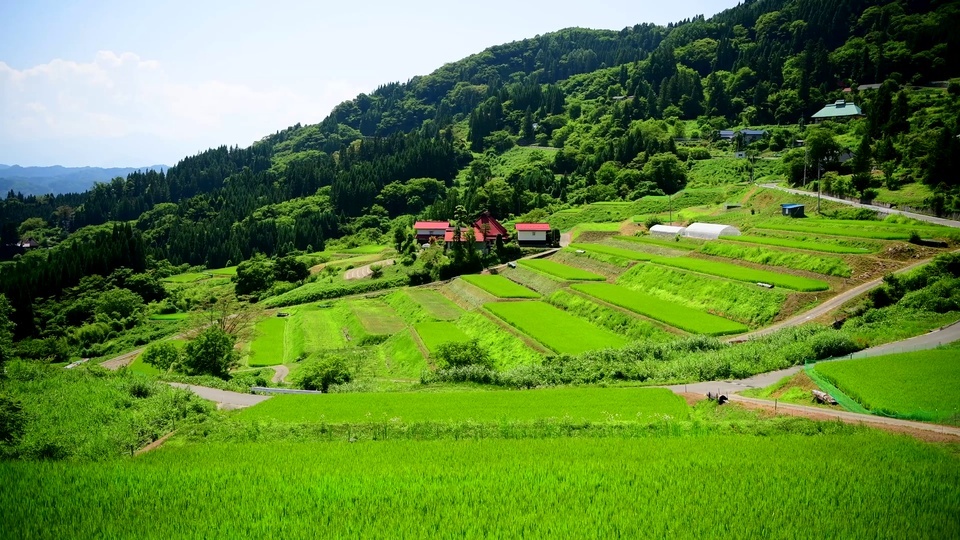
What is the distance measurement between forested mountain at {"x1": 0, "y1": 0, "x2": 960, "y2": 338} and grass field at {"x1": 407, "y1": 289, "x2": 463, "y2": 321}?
31576 mm

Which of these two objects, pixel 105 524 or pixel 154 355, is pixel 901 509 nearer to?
pixel 105 524

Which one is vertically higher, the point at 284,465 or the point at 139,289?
the point at 284,465

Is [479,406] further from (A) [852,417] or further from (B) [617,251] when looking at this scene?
(B) [617,251]

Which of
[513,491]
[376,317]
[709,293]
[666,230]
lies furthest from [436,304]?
[513,491]

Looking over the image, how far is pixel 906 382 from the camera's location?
20500 mm

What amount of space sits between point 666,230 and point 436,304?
2303 centimetres

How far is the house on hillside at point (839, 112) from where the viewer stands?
8400cm

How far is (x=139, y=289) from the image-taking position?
74.4 metres

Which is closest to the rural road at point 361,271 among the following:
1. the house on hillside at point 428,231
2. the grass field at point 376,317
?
the house on hillside at point 428,231

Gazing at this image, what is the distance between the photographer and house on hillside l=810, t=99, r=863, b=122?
8400cm

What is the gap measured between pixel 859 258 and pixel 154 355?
4193 centimetres

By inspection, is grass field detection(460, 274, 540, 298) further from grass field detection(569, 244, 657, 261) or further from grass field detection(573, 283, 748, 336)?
grass field detection(569, 244, 657, 261)

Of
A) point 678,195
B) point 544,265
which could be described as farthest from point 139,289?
point 678,195

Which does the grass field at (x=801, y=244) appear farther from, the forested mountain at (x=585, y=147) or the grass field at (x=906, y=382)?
the grass field at (x=906, y=382)
